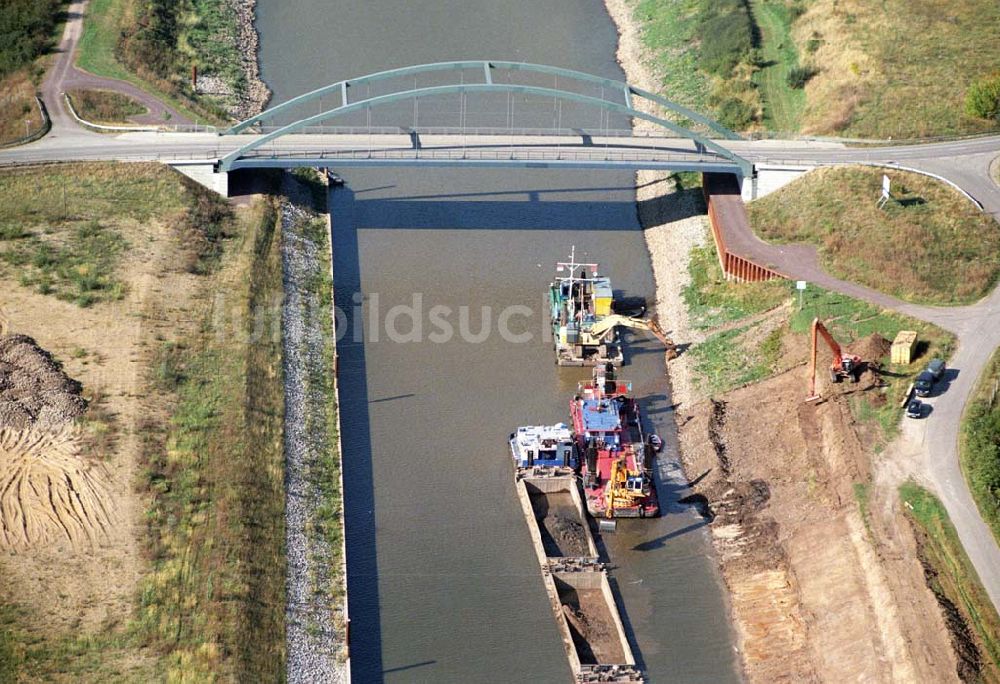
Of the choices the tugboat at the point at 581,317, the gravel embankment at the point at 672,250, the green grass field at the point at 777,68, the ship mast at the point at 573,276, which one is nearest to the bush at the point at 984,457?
the gravel embankment at the point at 672,250

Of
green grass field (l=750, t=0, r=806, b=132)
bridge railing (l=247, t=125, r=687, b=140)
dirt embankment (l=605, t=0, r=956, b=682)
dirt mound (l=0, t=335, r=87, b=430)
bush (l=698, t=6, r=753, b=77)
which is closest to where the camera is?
dirt embankment (l=605, t=0, r=956, b=682)

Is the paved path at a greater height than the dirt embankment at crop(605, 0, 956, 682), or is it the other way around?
the paved path

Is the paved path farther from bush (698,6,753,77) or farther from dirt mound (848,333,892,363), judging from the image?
dirt mound (848,333,892,363)

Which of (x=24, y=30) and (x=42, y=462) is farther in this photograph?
(x=24, y=30)

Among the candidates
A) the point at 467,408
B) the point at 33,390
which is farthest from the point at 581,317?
the point at 33,390

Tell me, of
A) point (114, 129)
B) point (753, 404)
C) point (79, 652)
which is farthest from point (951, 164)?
point (79, 652)

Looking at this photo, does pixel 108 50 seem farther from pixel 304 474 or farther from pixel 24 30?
pixel 304 474

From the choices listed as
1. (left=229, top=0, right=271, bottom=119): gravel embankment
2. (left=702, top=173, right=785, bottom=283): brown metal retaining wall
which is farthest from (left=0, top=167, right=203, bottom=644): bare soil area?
(left=702, top=173, right=785, bottom=283): brown metal retaining wall

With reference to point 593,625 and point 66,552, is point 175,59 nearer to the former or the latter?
point 66,552
